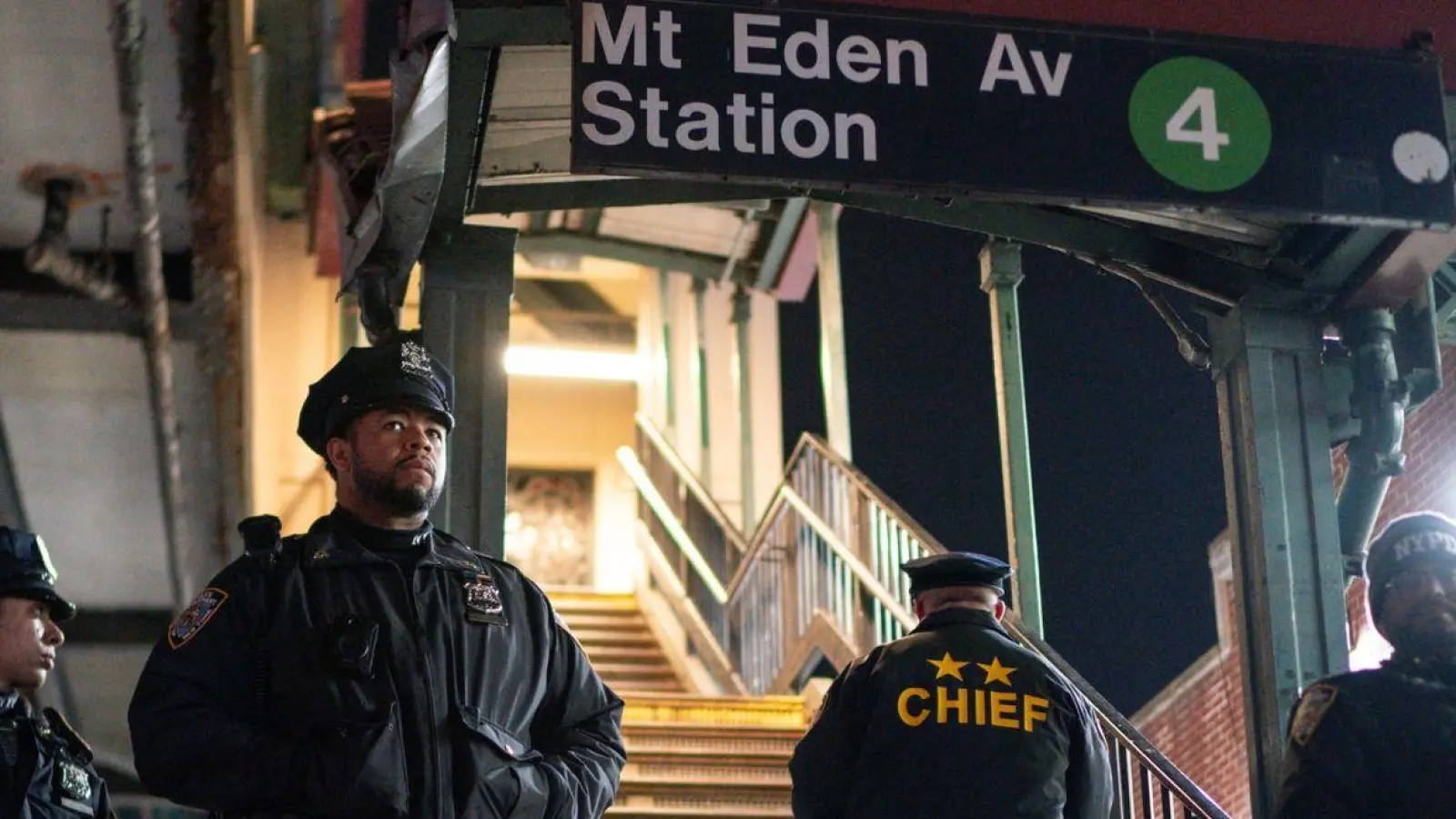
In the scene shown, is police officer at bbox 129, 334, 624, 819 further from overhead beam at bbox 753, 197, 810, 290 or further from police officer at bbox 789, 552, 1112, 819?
overhead beam at bbox 753, 197, 810, 290

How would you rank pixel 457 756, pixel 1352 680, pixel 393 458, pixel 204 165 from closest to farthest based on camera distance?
pixel 457 756 → pixel 393 458 → pixel 1352 680 → pixel 204 165

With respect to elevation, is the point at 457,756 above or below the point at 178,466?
below

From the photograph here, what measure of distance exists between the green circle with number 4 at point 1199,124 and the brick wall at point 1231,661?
4.26 m

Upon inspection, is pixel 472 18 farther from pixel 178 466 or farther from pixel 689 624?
pixel 689 624

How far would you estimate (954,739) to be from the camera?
156 inches

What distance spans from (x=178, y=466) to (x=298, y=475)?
3030mm

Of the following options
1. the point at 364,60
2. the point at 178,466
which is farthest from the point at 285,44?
the point at 178,466

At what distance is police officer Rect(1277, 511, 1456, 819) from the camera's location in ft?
12.1

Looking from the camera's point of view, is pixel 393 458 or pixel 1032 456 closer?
pixel 393 458

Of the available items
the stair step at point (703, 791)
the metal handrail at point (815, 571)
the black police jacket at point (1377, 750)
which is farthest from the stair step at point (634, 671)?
the black police jacket at point (1377, 750)

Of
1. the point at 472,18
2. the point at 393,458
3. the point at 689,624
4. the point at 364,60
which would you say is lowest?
the point at 689,624

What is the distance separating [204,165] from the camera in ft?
22.7

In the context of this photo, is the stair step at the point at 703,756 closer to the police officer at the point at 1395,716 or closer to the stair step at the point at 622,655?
the police officer at the point at 1395,716

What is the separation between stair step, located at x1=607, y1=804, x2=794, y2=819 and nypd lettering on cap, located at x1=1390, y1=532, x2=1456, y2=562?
126 inches
